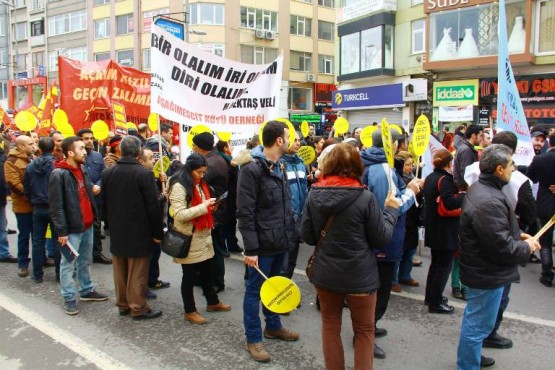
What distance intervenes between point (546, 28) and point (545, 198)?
15.7m

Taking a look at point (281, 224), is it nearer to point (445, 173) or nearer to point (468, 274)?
point (468, 274)

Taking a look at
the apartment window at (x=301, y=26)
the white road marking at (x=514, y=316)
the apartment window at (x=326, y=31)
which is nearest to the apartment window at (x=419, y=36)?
the apartment window at (x=301, y=26)

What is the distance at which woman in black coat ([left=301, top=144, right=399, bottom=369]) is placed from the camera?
322 cm

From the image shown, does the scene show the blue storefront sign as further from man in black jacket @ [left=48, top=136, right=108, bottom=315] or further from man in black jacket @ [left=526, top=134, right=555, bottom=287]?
man in black jacket @ [left=48, top=136, right=108, bottom=315]

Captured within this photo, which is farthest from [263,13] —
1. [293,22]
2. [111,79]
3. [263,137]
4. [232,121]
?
[263,137]

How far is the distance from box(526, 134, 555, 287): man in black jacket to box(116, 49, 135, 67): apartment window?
37845 millimetres

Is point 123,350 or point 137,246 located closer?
point 123,350

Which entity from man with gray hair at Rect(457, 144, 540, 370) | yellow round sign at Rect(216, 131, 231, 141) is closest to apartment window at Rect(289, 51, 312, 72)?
yellow round sign at Rect(216, 131, 231, 141)

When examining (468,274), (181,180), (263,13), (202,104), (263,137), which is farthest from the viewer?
(263,13)

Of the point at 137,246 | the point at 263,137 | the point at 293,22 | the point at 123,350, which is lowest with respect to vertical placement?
the point at 123,350

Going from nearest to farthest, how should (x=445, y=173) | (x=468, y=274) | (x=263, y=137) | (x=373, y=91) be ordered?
(x=468, y=274), (x=263, y=137), (x=445, y=173), (x=373, y=91)

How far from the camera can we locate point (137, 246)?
16.3ft

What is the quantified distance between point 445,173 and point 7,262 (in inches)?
243

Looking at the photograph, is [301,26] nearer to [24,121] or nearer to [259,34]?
[259,34]
